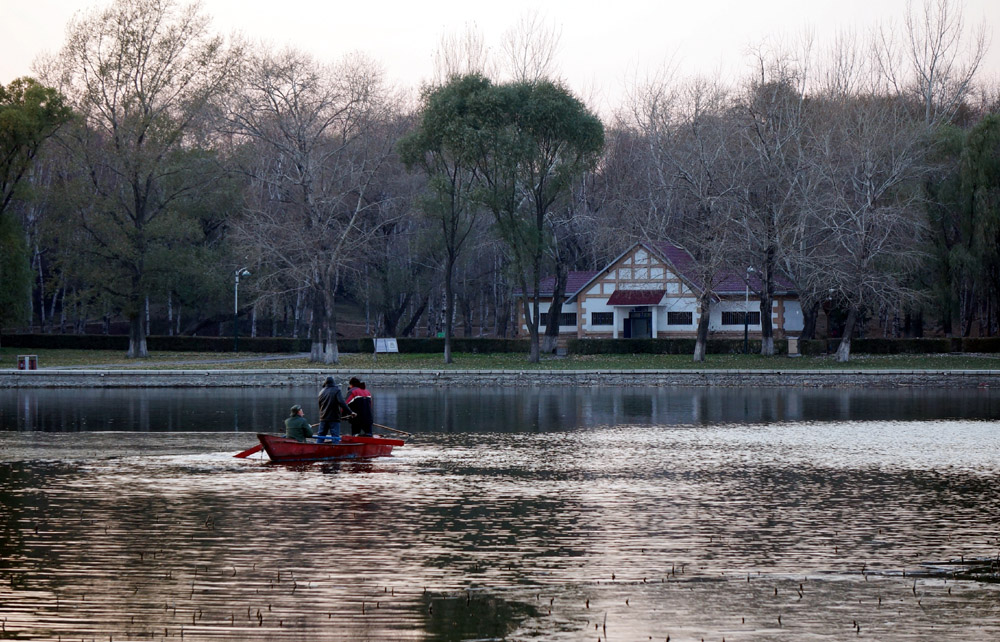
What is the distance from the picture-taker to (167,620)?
11.0m

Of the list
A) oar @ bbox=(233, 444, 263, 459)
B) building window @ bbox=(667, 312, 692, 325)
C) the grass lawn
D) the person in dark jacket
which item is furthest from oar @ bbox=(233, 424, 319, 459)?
building window @ bbox=(667, 312, 692, 325)

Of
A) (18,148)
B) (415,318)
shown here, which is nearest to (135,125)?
(18,148)

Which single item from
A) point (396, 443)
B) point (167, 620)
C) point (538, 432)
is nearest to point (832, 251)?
point (538, 432)

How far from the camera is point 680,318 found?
7331 cm

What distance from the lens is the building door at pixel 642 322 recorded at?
7362 cm

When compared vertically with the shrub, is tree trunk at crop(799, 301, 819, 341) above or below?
above

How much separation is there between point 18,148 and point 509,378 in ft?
106

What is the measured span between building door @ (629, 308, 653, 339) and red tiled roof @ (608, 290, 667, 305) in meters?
1.40

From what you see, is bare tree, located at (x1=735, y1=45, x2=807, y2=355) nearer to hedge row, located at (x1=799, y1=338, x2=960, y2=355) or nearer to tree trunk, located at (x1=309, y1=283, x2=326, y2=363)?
hedge row, located at (x1=799, y1=338, x2=960, y2=355)

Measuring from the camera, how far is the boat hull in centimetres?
2312

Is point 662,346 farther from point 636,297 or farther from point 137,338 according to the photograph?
point 137,338

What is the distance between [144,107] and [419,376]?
24.9 metres

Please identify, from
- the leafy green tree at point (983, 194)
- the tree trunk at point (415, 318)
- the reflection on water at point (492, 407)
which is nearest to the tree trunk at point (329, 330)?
the reflection on water at point (492, 407)

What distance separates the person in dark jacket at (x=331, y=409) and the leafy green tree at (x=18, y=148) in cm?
4376
